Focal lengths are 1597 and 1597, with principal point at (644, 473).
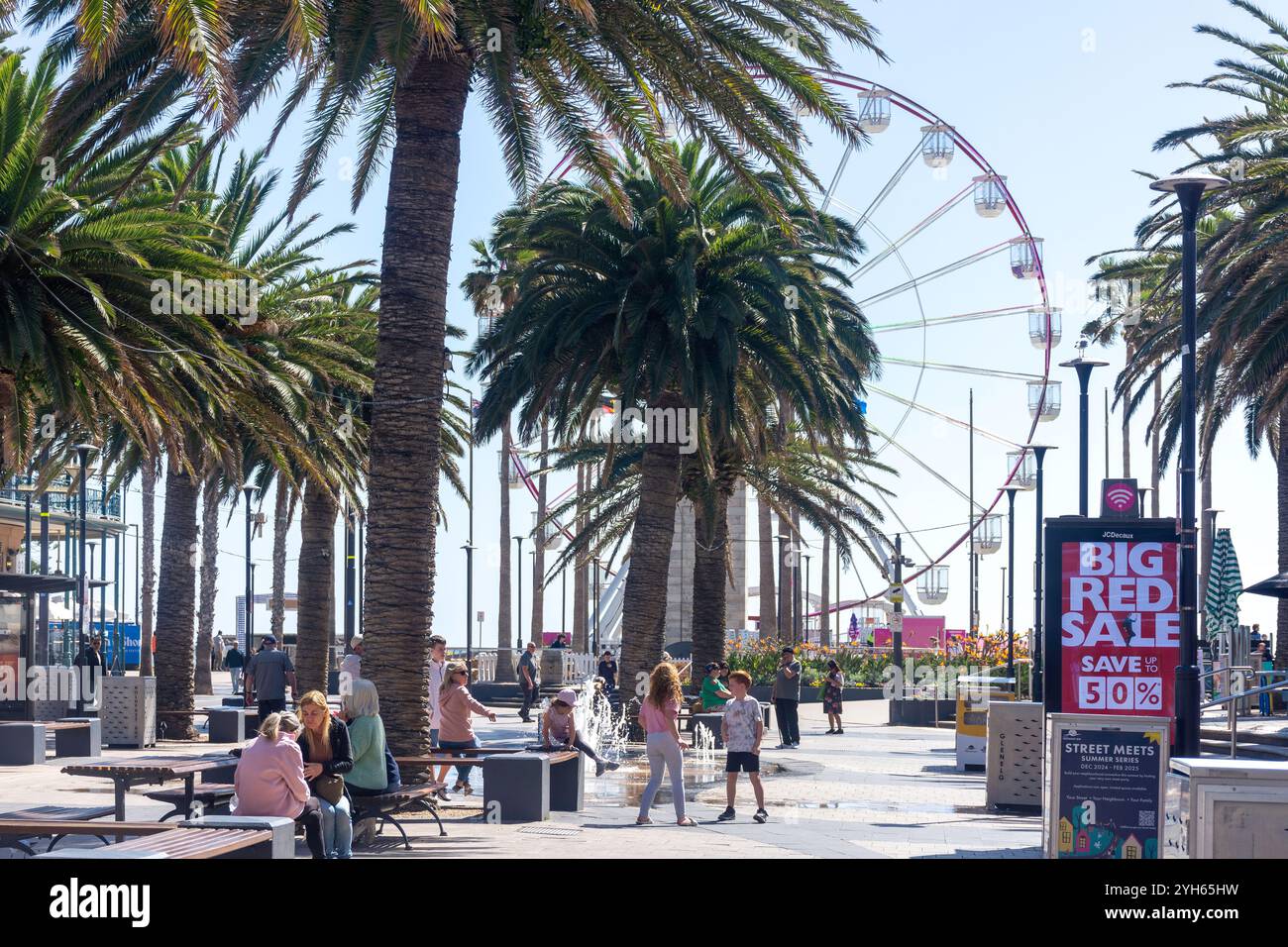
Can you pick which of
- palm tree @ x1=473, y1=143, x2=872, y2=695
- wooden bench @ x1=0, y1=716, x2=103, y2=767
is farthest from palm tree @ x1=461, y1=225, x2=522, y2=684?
wooden bench @ x1=0, y1=716, x2=103, y2=767

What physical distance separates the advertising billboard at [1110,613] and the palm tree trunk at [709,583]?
15.1 meters

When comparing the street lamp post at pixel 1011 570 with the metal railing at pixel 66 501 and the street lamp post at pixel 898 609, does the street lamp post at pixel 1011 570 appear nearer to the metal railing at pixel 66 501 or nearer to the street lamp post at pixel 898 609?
the street lamp post at pixel 898 609

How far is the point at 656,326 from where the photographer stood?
2427cm

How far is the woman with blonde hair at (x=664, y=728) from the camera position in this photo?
1512 centimetres

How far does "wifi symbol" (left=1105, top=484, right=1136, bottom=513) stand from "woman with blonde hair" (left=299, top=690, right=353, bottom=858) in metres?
8.47

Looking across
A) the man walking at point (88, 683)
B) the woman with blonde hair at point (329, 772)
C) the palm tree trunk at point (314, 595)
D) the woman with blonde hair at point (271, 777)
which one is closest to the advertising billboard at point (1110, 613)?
the woman with blonde hair at point (329, 772)

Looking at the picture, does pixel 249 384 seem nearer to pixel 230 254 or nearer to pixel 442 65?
pixel 230 254

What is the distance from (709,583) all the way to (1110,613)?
51.8 ft

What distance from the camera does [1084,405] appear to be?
2448cm

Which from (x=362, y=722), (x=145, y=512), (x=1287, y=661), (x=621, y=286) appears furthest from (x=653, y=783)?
(x=145, y=512)

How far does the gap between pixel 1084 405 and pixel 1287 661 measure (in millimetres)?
10239

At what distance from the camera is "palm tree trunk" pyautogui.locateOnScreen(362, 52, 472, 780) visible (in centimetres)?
1506

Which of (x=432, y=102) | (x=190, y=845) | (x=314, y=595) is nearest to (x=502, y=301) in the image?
(x=314, y=595)

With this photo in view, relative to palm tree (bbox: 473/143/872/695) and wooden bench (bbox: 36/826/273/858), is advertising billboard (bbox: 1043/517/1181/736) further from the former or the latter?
palm tree (bbox: 473/143/872/695)
